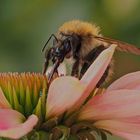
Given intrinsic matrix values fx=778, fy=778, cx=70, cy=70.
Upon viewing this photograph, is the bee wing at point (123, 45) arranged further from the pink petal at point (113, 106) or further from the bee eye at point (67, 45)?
the pink petal at point (113, 106)

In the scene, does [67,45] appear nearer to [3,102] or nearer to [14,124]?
[3,102]

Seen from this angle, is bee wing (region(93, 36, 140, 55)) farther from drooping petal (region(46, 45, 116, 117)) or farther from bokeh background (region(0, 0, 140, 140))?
bokeh background (region(0, 0, 140, 140))

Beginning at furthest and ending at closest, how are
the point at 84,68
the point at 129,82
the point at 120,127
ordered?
the point at 84,68
the point at 129,82
the point at 120,127

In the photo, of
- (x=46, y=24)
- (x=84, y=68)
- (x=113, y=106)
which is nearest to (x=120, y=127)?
(x=113, y=106)

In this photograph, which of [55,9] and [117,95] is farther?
[55,9]

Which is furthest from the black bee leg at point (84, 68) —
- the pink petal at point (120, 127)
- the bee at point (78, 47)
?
the pink petal at point (120, 127)

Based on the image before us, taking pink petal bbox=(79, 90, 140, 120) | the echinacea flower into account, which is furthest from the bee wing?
pink petal bbox=(79, 90, 140, 120)

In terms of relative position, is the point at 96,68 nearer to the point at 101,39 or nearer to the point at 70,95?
the point at 70,95

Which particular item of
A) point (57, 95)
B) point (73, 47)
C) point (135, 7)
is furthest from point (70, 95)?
point (135, 7)
